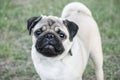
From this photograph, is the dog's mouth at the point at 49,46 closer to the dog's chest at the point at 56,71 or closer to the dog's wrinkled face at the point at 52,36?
the dog's wrinkled face at the point at 52,36

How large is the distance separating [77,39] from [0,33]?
2493 millimetres

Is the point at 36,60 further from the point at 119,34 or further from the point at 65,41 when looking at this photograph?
the point at 119,34

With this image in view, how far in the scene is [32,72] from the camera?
18.0 ft

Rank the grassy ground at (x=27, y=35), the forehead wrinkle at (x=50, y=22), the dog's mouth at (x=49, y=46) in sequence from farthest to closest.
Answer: the grassy ground at (x=27, y=35), the forehead wrinkle at (x=50, y=22), the dog's mouth at (x=49, y=46)

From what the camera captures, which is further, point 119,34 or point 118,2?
point 118,2

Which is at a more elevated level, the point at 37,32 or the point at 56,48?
the point at 37,32

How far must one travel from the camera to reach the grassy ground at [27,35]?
551 centimetres

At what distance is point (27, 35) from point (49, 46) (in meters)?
2.74

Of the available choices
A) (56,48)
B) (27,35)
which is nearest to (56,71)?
(56,48)

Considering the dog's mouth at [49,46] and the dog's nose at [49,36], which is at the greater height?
the dog's nose at [49,36]

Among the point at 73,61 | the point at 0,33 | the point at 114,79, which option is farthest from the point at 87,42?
the point at 0,33

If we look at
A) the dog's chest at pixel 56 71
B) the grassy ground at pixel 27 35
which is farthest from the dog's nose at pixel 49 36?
the grassy ground at pixel 27 35

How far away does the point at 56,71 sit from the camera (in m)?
4.14

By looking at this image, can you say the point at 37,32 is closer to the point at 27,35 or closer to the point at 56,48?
the point at 56,48
